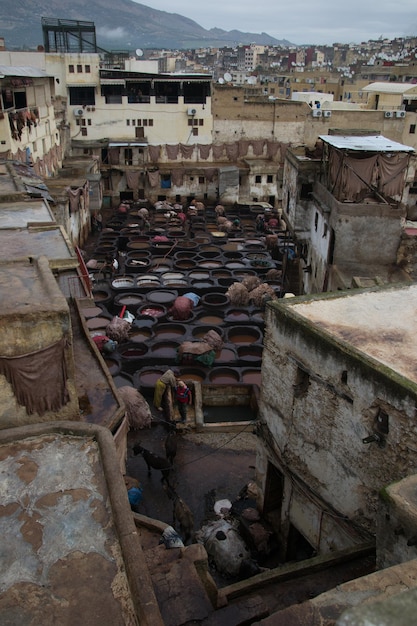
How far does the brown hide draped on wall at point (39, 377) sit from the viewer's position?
898 centimetres

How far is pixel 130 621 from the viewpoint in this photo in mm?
5887

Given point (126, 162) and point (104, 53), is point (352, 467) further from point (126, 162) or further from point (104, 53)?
point (104, 53)

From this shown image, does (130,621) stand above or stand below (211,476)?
above

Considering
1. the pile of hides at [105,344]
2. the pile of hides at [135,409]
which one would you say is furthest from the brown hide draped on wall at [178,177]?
the pile of hides at [135,409]

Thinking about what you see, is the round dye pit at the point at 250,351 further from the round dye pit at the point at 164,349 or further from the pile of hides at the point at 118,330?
the pile of hides at the point at 118,330

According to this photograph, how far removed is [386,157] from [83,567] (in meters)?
17.8

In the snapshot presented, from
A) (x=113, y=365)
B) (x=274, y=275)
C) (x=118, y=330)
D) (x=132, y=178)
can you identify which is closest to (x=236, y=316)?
(x=274, y=275)

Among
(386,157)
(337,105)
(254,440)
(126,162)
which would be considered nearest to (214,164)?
(126,162)

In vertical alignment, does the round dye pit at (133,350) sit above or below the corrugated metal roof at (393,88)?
→ below

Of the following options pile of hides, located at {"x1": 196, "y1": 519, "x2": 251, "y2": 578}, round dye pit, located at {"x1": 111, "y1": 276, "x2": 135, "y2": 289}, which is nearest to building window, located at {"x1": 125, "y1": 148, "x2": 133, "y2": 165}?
round dye pit, located at {"x1": 111, "y1": 276, "x2": 135, "y2": 289}

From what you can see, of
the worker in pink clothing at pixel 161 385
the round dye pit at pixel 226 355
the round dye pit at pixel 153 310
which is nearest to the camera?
the worker in pink clothing at pixel 161 385

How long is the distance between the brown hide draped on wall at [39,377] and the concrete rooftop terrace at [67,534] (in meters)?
0.90

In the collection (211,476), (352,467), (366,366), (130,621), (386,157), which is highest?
(386,157)

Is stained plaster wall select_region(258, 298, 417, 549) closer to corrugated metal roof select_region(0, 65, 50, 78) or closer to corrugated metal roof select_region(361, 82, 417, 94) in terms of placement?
corrugated metal roof select_region(0, 65, 50, 78)
